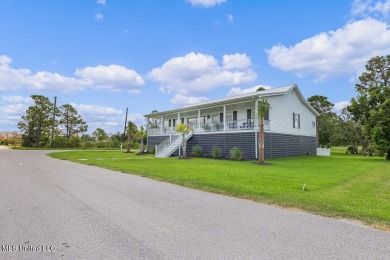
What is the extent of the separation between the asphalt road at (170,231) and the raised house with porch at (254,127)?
50.9 ft

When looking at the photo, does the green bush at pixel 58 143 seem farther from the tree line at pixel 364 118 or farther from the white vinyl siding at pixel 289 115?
the tree line at pixel 364 118

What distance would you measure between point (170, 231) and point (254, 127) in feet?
58.4

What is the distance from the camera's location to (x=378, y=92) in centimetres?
2642

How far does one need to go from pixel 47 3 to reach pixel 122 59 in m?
7.11

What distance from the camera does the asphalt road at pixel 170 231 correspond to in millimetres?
3523

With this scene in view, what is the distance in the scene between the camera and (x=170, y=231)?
4.35 metres

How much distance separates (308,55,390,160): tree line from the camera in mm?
23688

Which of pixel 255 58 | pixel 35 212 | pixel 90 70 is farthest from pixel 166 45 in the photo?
pixel 35 212

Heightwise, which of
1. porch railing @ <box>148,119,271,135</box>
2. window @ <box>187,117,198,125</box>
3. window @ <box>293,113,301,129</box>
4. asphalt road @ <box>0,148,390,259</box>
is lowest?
asphalt road @ <box>0,148,390,259</box>

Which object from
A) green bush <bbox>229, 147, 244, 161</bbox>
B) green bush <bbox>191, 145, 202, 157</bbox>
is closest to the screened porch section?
green bush <bbox>191, 145, 202, 157</bbox>

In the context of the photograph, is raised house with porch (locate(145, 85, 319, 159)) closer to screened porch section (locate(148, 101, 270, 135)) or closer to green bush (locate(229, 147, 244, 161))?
screened porch section (locate(148, 101, 270, 135))

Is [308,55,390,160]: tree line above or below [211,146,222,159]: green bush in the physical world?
above

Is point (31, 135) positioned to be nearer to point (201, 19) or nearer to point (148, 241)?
point (201, 19)

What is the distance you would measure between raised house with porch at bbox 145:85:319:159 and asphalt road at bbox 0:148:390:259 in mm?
15525
